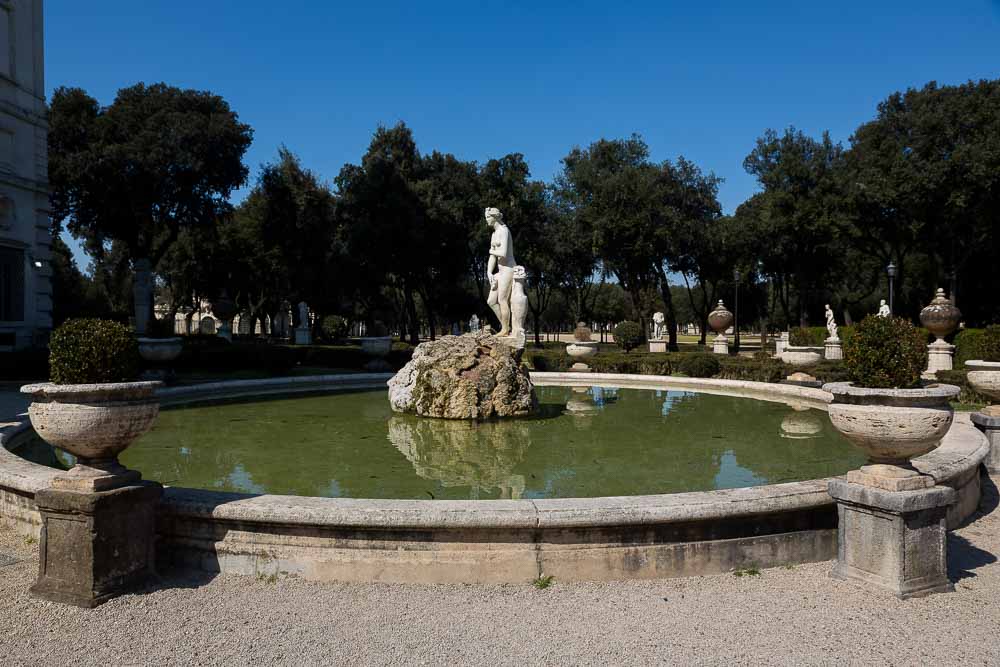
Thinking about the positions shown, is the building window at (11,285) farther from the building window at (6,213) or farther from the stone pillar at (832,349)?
the stone pillar at (832,349)

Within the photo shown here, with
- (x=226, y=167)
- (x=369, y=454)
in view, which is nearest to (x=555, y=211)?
(x=226, y=167)

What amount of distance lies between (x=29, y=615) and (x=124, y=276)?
6156 cm

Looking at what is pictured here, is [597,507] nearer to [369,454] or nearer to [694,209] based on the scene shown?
[369,454]

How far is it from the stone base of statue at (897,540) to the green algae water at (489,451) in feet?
6.24

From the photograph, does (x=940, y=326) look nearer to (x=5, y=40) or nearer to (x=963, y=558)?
(x=963, y=558)

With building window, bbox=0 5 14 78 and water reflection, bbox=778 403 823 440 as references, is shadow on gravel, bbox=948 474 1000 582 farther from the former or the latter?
building window, bbox=0 5 14 78

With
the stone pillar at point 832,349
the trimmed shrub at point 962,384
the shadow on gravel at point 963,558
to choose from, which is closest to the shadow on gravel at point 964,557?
the shadow on gravel at point 963,558

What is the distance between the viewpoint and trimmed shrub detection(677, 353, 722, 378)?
1983 cm

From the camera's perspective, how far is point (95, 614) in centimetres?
429

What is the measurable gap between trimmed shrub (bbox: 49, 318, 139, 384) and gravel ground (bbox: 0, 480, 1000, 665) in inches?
59.9

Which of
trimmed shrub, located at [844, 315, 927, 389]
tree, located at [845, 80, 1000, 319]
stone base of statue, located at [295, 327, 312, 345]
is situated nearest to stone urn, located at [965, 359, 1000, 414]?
trimmed shrub, located at [844, 315, 927, 389]

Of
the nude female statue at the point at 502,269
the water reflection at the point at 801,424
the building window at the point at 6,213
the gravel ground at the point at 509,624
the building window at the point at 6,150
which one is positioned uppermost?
the building window at the point at 6,150

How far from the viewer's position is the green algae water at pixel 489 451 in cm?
695

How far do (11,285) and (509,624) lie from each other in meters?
25.3
